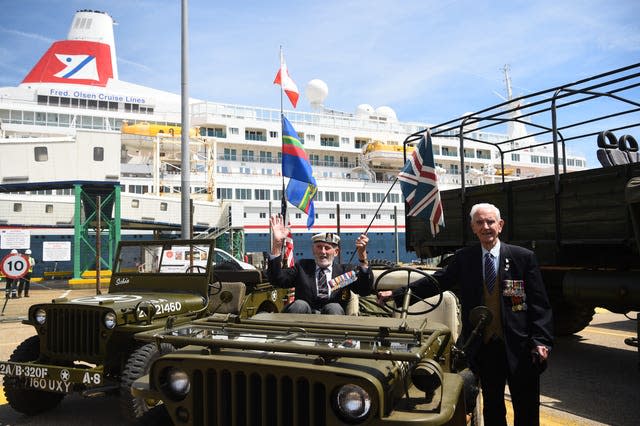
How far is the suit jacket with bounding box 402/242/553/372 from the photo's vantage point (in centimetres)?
313

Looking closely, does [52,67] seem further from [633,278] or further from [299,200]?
[633,278]

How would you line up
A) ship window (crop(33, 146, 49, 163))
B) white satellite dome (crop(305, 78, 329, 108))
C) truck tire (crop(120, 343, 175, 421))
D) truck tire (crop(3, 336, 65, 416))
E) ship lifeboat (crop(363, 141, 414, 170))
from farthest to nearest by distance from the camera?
white satellite dome (crop(305, 78, 329, 108)), ship lifeboat (crop(363, 141, 414, 170)), ship window (crop(33, 146, 49, 163)), truck tire (crop(3, 336, 65, 416)), truck tire (crop(120, 343, 175, 421))

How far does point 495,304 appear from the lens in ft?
10.6

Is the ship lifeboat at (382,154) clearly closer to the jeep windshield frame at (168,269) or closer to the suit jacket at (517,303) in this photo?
the jeep windshield frame at (168,269)

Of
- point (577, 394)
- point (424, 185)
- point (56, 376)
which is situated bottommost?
point (577, 394)

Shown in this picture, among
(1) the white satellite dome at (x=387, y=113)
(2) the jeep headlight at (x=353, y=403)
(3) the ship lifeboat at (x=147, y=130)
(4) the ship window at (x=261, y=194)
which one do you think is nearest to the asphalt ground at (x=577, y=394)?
(2) the jeep headlight at (x=353, y=403)

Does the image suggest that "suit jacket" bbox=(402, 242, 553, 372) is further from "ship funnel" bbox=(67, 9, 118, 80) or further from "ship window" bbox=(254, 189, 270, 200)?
"ship funnel" bbox=(67, 9, 118, 80)

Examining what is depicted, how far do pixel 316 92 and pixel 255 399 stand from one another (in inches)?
1889

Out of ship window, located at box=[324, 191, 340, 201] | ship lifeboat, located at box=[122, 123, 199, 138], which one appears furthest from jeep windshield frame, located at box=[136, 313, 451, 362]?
ship window, located at box=[324, 191, 340, 201]

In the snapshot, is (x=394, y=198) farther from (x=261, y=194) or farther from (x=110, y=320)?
(x=110, y=320)

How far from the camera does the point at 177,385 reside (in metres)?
2.48

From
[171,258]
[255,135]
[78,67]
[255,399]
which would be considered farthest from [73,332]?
[78,67]

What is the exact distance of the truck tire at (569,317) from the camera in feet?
25.1

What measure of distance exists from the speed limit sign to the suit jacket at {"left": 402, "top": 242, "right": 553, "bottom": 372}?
10.6 m
